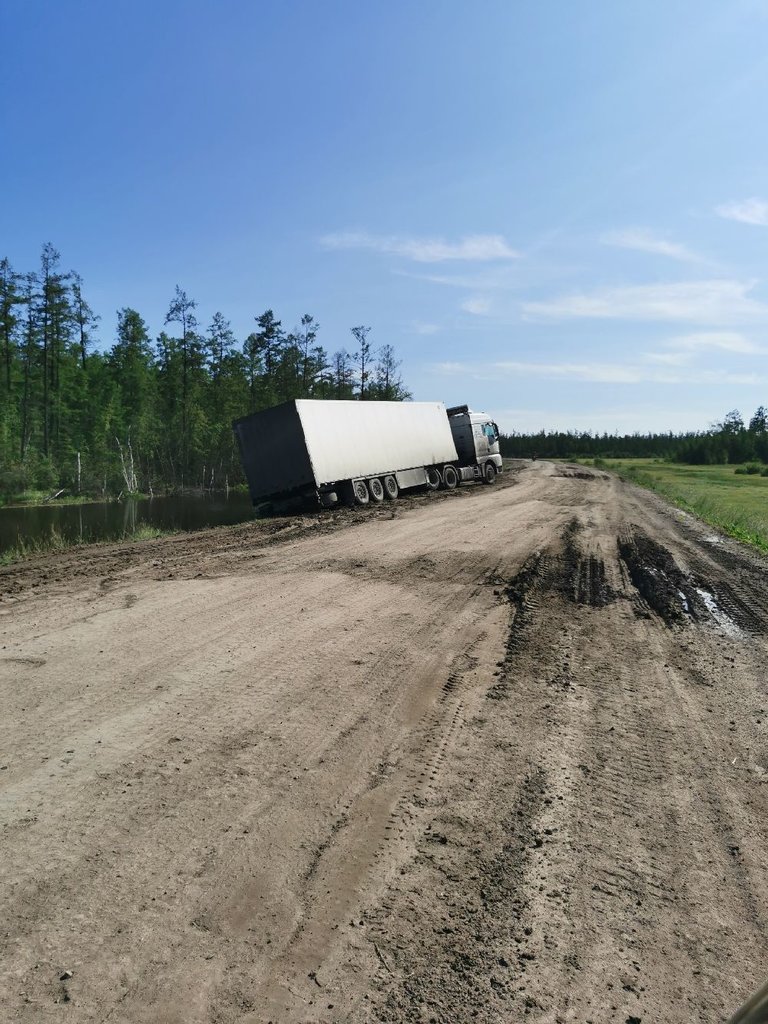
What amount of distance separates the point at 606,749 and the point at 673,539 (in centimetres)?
1125

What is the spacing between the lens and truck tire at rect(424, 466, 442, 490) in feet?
93.6

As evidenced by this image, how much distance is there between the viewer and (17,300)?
56.4 meters

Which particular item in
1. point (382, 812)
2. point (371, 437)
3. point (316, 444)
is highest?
point (371, 437)

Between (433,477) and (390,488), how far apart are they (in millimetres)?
4808

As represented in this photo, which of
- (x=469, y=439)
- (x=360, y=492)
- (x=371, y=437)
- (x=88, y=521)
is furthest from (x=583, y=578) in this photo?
(x=88, y=521)

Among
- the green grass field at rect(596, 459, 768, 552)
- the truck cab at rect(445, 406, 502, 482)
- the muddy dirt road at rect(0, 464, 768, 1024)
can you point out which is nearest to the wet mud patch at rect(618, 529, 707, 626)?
the muddy dirt road at rect(0, 464, 768, 1024)

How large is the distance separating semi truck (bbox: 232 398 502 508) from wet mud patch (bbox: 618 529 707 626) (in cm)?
1026

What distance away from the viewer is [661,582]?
976cm

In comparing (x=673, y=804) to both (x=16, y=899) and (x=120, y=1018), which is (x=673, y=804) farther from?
(x=16, y=899)

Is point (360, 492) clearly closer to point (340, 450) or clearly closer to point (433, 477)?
point (340, 450)

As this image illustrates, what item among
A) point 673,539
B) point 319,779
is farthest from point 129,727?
point 673,539

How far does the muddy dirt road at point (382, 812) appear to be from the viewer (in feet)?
8.16

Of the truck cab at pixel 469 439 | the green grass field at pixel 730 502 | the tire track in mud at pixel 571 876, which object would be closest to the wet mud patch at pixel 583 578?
the tire track in mud at pixel 571 876

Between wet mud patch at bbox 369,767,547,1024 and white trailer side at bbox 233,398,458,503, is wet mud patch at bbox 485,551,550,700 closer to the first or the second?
wet mud patch at bbox 369,767,547,1024
